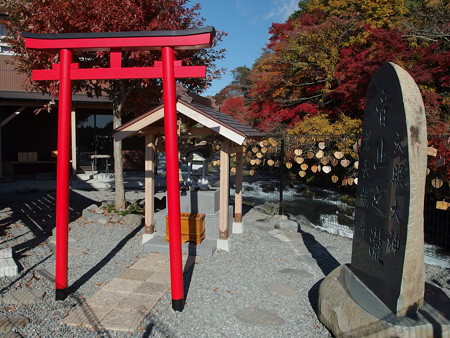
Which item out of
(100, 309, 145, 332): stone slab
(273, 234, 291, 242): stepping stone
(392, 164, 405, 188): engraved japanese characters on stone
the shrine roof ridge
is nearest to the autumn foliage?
(273, 234, 291, 242): stepping stone

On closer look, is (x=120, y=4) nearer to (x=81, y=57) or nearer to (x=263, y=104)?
(x=81, y=57)

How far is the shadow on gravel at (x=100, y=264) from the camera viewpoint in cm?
461

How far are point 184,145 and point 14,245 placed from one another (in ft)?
11.5

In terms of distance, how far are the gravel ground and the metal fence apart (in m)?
1.82

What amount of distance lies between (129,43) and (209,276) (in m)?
3.27

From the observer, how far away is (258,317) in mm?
3965

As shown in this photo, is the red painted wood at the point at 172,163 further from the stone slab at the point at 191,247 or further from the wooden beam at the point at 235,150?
the wooden beam at the point at 235,150

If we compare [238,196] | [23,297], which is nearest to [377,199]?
[23,297]

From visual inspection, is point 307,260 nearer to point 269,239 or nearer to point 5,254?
point 269,239

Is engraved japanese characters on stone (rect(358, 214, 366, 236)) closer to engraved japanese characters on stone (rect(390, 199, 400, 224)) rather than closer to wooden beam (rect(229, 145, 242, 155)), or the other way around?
engraved japanese characters on stone (rect(390, 199, 400, 224))

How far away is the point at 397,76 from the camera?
119 inches

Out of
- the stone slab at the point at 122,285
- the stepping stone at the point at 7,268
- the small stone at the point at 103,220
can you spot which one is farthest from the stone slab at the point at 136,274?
the small stone at the point at 103,220

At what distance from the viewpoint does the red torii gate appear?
3.99 meters

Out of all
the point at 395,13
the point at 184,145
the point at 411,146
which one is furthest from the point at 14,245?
the point at 395,13
